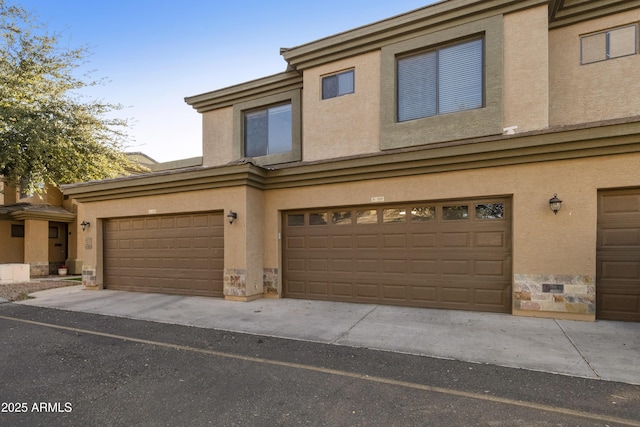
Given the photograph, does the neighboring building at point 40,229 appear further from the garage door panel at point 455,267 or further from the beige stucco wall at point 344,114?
the garage door panel at point 455,267

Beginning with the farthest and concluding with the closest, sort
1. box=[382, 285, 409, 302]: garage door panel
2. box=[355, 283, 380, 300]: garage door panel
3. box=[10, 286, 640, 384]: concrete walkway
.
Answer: box=[355, 283, 380, 300]: garage door panel
box=[382, 285, 409, 302]: garage door panel
box=[10, 286, 640, 384]: concrete walkway

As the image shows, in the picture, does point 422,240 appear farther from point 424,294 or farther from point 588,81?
point 588,81

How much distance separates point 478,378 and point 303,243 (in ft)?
18.5

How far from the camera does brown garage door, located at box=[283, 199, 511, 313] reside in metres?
6.95

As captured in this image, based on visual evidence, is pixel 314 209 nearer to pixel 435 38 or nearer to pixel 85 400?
pixel 435 38

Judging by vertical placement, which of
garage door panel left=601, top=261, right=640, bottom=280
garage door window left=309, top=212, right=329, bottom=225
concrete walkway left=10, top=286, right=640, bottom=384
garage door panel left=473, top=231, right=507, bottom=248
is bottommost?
concrete walkway left=10, top=286, right=640, bottom=384

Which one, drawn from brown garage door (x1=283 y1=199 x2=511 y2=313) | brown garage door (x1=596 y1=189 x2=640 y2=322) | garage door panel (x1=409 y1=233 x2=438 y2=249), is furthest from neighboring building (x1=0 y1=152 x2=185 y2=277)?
brown garage door (x1=596 y1=189 x2=640 y2=322)

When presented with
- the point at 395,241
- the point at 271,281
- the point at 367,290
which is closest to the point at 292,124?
the point at 271,281

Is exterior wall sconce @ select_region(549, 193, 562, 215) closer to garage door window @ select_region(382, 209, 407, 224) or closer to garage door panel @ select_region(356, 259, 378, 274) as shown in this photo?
garage door window @ select_region(382, 209, 407, 224)

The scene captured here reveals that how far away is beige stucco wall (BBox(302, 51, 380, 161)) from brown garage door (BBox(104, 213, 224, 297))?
380 cm

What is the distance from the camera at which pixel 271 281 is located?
896 centimetres

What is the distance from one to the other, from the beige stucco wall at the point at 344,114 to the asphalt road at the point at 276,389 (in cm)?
566

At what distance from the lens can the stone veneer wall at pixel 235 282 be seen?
8.44 m

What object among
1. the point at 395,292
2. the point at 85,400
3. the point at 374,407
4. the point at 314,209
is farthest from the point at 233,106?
the point at 374,407
